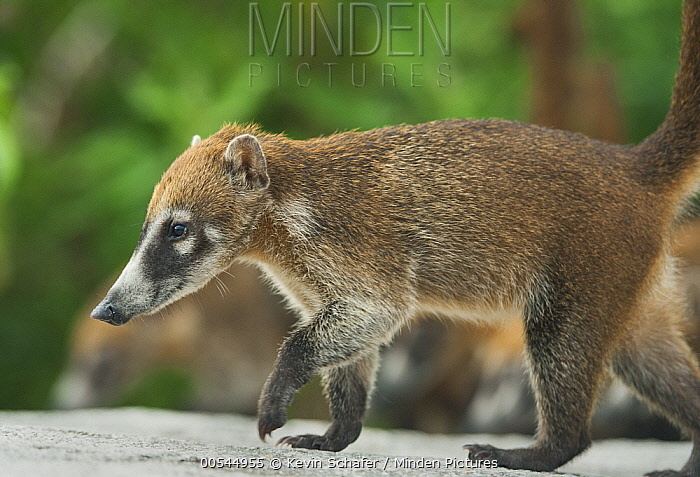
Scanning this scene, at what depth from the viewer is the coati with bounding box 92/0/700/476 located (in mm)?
5117

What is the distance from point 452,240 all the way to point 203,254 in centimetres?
117

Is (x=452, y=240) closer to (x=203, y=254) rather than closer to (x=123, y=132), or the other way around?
(x=203, y=254)

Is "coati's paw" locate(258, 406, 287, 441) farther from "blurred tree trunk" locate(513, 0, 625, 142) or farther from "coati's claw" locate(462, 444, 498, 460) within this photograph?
"blurred tree trunk" locate(513, 0, 625, 142)

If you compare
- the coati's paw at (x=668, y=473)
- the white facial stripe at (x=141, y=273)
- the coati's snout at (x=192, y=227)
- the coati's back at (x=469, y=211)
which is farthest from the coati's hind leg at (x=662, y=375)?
the white facial stripe at (x=141, y=273)

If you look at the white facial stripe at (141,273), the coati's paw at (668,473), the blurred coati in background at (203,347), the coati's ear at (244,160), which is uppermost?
the coati's ear at (244,160)

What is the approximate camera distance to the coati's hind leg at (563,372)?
205 inches

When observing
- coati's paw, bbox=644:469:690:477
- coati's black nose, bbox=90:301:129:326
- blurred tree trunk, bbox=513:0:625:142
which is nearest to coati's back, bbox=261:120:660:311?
coati's black nose, bbox=90:301:129:326

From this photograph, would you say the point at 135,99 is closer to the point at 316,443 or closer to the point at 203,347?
the point at 203,347

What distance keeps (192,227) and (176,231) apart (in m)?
0.08

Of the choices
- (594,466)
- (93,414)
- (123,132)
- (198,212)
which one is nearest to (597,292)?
(594,466)

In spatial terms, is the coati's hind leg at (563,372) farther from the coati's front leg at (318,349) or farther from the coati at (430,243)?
the coati's front leg at (318,349)

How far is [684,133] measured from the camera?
5691 mm

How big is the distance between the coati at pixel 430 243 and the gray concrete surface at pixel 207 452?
1.22ft

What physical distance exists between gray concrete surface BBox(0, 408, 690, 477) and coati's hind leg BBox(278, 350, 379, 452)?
6.1 inches
